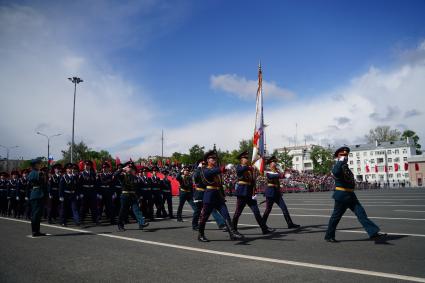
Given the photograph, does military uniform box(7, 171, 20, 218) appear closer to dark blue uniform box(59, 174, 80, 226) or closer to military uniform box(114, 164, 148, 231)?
dark blue uniform box(59, 174, 80, 226)

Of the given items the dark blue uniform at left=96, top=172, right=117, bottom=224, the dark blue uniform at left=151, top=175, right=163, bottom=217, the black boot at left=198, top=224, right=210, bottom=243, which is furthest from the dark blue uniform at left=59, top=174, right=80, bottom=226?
the black boot at left=198, top=224, right=210, bottom=243

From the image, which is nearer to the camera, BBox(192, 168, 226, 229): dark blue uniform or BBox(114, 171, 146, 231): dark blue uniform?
BBox(192, 168, 226, 229): dark blue uniform

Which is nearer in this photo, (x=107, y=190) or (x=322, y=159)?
(x=107, y=190)

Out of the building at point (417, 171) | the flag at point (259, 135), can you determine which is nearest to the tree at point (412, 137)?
the building at point (417, 171)

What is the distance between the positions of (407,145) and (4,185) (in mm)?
107924

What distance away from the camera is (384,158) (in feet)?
357

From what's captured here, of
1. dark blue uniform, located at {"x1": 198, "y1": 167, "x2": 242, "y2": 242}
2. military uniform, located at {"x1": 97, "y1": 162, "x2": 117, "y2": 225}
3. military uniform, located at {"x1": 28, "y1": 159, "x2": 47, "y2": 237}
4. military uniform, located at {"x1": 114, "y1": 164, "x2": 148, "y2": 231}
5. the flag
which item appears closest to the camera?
dark blue uniform, located at {"x1": 198, "y1": 167, "x2": 242, "y2": 242}

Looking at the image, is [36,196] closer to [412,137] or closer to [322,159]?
[322,159]

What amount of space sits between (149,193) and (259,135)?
4.99 metres

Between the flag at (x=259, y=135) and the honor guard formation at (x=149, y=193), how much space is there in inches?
14.3

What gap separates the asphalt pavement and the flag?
2.78 meters

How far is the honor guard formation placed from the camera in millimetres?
7855

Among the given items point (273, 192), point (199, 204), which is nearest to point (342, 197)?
point (273, 192)

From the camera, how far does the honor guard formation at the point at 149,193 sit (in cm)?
786
